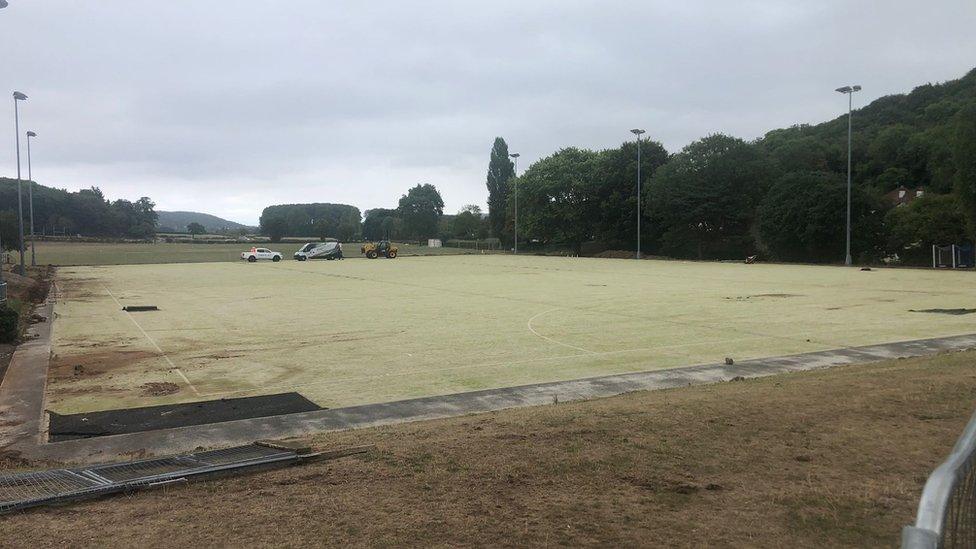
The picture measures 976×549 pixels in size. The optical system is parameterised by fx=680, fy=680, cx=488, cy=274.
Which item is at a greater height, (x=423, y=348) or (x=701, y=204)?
(x=701, y=204)

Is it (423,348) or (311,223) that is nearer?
(423,348)

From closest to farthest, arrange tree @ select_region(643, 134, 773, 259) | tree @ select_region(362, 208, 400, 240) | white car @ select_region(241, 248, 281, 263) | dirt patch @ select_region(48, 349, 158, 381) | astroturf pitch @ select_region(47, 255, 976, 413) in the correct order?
astroturf pitch @ select_region(47, 255, 976, 413), dirt patch @ select_region(48, 349, 158, 381), tree @ select_region(643, 134, 773, 259), white car @ select_region(241, 248, 281, 263), tree @ select_region(362, 208, 400, 240)

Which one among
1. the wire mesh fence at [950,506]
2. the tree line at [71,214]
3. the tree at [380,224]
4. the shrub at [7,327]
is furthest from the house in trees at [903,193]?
the tree line at [71,214]

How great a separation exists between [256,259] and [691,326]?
54.7m

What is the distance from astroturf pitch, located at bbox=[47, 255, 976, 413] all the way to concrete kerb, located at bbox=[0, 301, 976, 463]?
535 mm

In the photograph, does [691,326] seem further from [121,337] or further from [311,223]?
[311,223]

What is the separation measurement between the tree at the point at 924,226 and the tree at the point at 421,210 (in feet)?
322

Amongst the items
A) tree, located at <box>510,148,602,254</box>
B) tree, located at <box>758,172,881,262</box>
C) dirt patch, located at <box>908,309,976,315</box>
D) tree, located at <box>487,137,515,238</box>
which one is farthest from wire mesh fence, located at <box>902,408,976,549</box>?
tree, located at <box>487,137,515,238</box>

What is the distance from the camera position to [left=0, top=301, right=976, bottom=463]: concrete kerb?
7480mm

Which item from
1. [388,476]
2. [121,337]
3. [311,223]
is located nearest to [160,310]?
[121,337]

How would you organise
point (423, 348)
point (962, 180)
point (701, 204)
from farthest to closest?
point (701, 204)
point (962, 180)
point (423, 348)

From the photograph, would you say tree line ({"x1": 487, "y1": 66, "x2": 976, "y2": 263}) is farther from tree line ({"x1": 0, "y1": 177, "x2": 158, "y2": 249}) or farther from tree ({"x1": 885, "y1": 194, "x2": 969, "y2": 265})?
tree line ({"x1": 0, "y1": 177, "x2": 158, "y2": 249})

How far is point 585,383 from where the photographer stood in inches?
416

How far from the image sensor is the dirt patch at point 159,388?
33.7 feet
